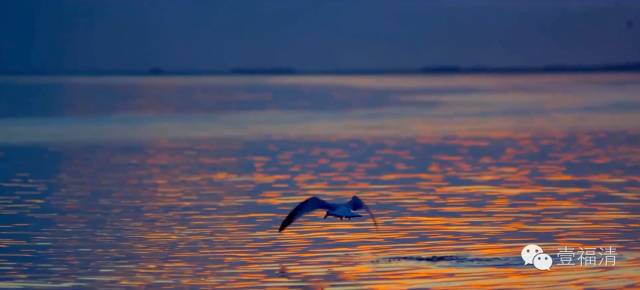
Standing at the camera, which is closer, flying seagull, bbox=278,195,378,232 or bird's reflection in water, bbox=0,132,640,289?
bird's reflection in water, bbox=0,132,640,289

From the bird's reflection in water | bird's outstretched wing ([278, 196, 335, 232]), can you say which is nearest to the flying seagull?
bird's outstretched wing ([278, 196, 335, 232])

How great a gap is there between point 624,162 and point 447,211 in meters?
8.80

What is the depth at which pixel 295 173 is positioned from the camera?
80.4ft

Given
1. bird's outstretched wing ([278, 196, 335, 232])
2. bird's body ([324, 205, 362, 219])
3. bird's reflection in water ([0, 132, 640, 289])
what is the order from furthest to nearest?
bird's body ([324, 205, 362, 219]), bird's outstretched wing ([278, 196, 335, 232]), bird's reflection in water ([0, 132, 640, 289])

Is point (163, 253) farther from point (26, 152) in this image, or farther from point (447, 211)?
point (26, 152)

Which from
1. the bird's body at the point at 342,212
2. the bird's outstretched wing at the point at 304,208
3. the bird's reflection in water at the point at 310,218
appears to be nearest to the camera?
the bird's reflection in water at the point at 310,218

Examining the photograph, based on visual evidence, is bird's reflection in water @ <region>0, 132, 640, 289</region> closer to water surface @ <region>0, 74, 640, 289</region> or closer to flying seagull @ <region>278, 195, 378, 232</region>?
water surface @ <region>0, 74, 640, 289</region>

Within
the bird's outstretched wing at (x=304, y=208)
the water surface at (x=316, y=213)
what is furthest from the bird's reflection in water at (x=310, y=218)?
the bird's outstretched wing at (x=304, y=208)

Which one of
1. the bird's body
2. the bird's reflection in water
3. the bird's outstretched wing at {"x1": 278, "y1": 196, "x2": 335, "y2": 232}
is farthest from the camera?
the bird's body

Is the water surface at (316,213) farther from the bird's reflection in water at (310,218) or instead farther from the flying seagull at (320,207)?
the flying seagull at (320,207)

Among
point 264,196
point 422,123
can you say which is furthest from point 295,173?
point 422,123

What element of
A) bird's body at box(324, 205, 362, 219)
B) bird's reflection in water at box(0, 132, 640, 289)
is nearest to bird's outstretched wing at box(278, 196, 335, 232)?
bird's body at box(324, 205, 362, 219)

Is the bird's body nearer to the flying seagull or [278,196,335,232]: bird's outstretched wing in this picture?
the flying seagull

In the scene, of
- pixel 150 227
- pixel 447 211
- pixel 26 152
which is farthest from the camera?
pixel 26 152
